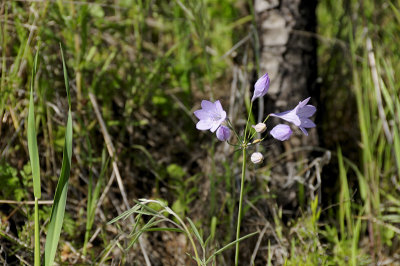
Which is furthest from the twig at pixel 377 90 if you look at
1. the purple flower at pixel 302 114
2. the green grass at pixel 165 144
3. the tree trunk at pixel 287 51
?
the purple flower at pixel 302 114

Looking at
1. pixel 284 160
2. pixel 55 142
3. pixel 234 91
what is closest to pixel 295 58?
pixel 234 91

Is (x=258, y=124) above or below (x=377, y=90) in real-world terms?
above

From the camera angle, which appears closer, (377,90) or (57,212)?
(57,212)

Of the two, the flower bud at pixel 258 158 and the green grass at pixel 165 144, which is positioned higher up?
the flower bud at pixel 258 158

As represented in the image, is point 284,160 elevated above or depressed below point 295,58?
below

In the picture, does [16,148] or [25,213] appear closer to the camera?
[25,213]

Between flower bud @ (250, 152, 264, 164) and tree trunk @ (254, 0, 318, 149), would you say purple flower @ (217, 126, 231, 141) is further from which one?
tree trunk @ (254, 0, 318, 149)

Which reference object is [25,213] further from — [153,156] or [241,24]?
[241,24]

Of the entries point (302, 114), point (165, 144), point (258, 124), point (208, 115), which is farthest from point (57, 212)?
point (165, 144)

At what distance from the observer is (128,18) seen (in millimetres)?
2959

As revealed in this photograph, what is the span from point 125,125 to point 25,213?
29.3 inches

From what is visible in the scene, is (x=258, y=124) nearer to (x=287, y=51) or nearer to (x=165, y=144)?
(x=287, y=51)

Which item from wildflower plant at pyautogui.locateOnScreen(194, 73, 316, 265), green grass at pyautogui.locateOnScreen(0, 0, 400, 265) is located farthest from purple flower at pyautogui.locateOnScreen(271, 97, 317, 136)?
green grass at pyautogui.locateOnScreen(0, 0, 400, 265)

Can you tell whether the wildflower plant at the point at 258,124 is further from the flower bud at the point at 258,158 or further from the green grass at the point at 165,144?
the green grass at the point at 165,144
